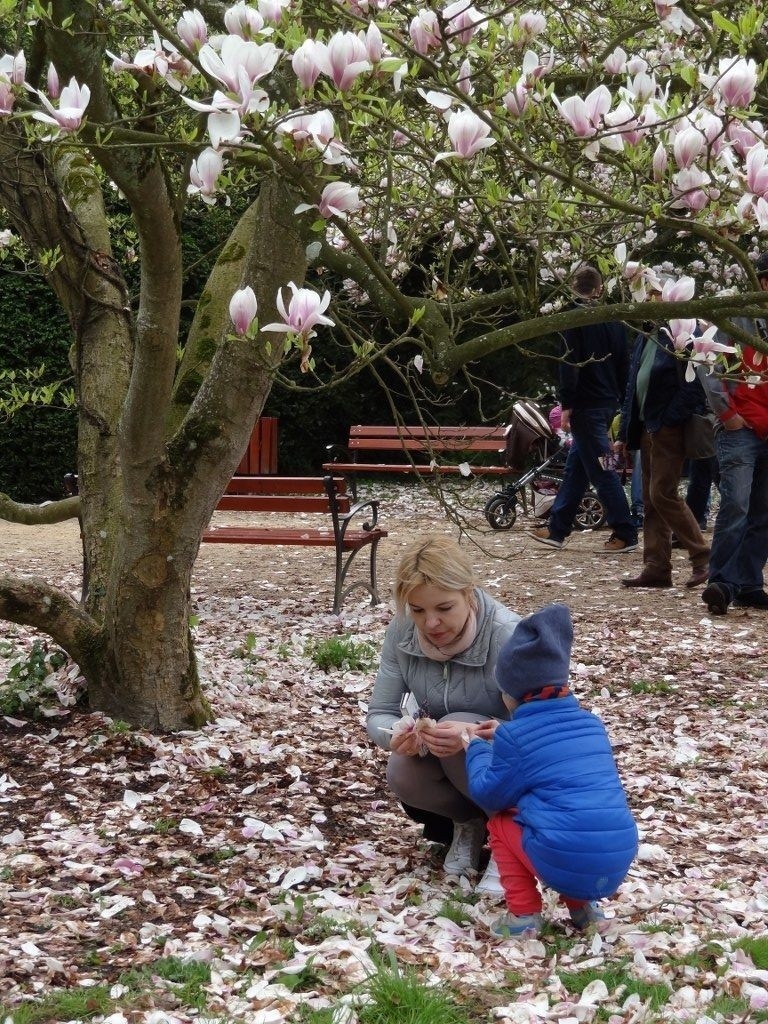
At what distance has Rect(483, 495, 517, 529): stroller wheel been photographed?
1155 cm

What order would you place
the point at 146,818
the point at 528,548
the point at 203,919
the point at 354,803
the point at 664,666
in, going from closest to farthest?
the point at 203,919 < the point at 146,818 < the point at 354,803 < the point at 664,666 < the point at 528,548

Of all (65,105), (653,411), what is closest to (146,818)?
(65,105)

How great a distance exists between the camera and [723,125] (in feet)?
11.0

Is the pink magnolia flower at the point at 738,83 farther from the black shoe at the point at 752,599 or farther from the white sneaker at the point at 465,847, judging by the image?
the black shoe at the point at 752,599

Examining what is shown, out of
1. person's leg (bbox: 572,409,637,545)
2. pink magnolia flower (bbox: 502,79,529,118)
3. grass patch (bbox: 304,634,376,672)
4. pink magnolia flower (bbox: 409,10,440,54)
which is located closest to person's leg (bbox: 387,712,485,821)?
pink magnolia flower (bbox: 502,79,529,118)

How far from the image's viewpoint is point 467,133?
9.53 feet

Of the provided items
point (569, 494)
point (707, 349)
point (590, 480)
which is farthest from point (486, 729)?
point (569, 494)

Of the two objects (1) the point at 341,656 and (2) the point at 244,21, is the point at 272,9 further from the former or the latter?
(1) the point at 341,656

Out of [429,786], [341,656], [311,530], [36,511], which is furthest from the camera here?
[311,530]

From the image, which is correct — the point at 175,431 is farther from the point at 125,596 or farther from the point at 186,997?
the point at 186,997

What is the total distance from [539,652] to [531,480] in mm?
9440

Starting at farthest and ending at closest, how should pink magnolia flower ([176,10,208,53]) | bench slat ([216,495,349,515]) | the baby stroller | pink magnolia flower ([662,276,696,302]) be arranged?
the baby stroller → bench slat ([216,495,349,515]) → pink magnolia flower ([662,276,696,302]) → pink magnolia flower ([176,10,208,53])

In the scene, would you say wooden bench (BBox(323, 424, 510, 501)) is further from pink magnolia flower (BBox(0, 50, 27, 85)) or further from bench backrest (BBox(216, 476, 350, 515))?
pink magnolia flower (BBox(0, 50, 27, 85))

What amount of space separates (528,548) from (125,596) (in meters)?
6.13
